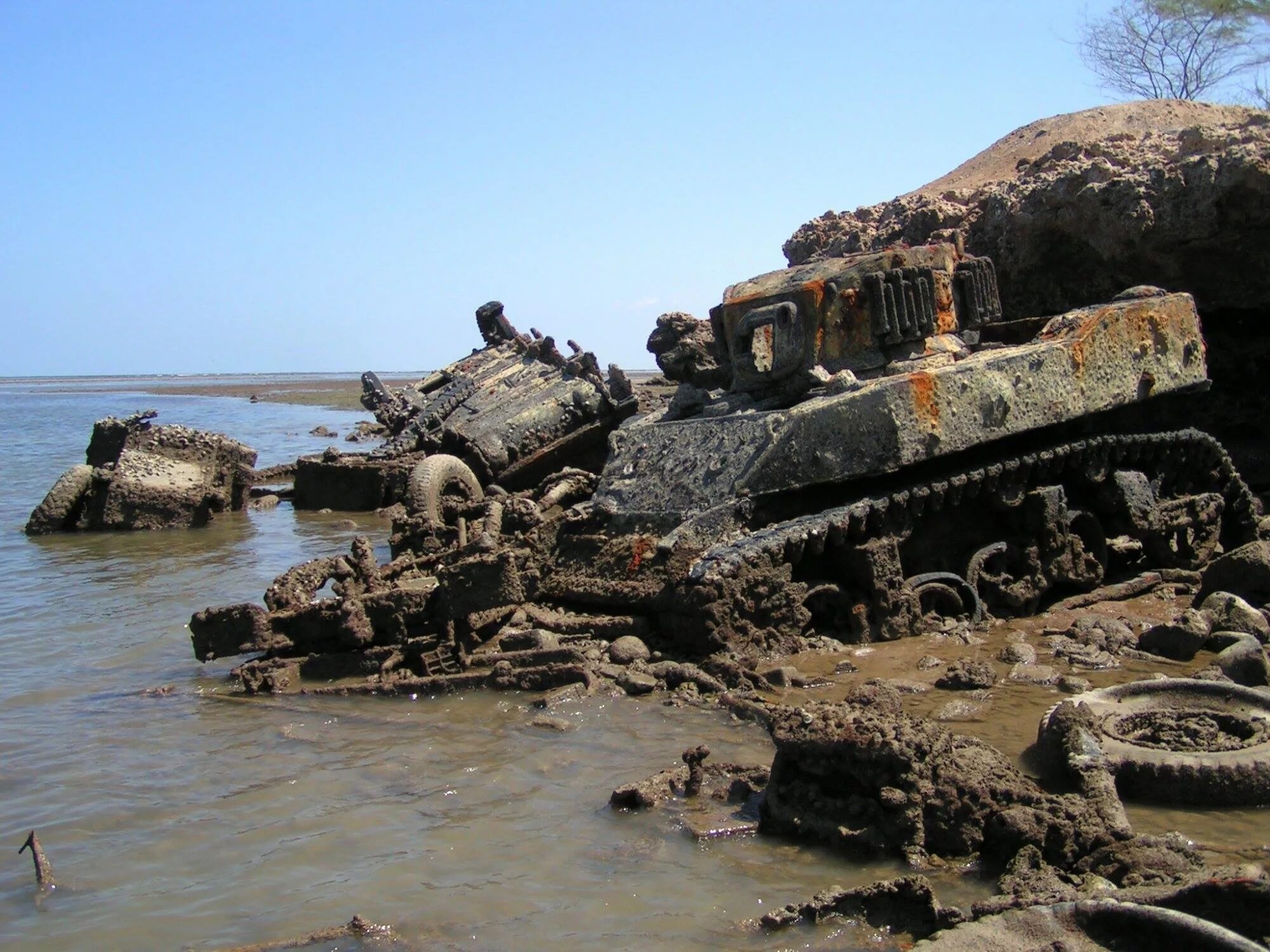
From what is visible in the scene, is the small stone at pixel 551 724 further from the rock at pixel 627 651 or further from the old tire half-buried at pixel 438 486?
the old tire half-buried at pixel 438 486

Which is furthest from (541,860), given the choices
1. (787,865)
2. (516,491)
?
(516,491)

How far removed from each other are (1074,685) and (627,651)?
215 cm

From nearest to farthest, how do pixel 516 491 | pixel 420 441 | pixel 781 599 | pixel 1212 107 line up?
pixel 781 599 → pixel 516 491 → pixel 420 441 → pixel 1212 107

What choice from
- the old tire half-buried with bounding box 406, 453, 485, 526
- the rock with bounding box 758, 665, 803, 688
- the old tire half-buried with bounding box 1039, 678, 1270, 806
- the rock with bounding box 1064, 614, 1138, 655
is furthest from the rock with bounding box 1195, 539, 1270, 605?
the old tire half-buried with bounding box 406, 453, 485, 526

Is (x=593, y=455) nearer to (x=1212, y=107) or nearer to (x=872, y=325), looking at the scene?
(x=872, y=325)

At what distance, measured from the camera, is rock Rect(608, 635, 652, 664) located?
6.38 metres

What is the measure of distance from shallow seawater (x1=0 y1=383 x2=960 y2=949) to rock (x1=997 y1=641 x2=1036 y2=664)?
5.38ft

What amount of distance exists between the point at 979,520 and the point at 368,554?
3698mm

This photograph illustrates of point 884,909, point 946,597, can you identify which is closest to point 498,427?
point 946,597

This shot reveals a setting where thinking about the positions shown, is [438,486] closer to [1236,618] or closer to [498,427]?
[498,427]

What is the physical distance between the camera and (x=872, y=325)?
8.16m

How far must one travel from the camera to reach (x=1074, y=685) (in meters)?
5.70

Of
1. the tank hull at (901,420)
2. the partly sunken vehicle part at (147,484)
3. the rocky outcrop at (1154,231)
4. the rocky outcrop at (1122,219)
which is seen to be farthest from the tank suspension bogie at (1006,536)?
the partly sunken vehicle part at (147,484)

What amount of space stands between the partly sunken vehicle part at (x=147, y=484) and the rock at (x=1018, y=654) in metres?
9.29
